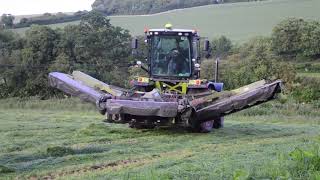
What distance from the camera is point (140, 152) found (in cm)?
1073

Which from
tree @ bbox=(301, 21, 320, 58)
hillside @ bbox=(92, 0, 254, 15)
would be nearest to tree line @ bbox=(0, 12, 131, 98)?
tree @ bbox=(301, 21, 320, 58)

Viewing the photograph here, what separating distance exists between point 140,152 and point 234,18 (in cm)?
5097

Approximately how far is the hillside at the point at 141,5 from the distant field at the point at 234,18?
9.04 ft

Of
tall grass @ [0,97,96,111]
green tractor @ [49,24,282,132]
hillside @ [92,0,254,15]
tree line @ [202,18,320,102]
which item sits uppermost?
hillside @ [92,0,254,15]

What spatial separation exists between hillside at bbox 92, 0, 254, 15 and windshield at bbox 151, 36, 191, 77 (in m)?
52.5

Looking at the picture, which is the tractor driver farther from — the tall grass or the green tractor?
the tall grass

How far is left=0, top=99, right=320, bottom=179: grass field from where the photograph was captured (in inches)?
299

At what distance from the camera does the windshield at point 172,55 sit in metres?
15.1

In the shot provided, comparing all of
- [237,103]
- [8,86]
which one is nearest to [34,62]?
[8,86]

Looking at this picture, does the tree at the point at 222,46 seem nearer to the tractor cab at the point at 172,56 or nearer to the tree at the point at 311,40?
the tree at the point at 311,40

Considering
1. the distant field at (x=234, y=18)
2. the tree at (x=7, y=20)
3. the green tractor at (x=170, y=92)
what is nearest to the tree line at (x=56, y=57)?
the distant field at (x=234, y=18)

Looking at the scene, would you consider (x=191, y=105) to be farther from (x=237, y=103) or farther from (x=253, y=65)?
(x=253, y=65)

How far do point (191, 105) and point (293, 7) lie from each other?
49163 mm

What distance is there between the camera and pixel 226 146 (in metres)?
11.6
